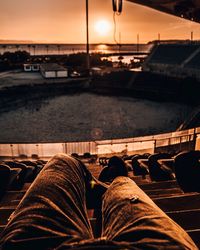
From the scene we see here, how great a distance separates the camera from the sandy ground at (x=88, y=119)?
1862cm

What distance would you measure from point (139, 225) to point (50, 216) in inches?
16.8

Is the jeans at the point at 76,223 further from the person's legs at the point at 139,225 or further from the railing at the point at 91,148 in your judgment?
the railing at the point at 91,148

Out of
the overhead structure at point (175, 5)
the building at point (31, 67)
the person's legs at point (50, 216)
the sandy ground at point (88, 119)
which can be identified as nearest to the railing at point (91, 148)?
the sandy ground at point (88, 119)

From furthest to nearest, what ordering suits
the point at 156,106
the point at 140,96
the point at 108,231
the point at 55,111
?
the point at 140,96 < the point at 156,106 < the point at 55,111 < the point at 108,231

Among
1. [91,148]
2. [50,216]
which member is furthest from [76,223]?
[91,148]

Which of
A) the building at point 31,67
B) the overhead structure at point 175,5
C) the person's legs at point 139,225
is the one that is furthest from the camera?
the building at point 31,67

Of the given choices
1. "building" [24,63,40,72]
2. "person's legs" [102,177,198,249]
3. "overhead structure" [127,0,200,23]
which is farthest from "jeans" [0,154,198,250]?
"building" [24,63,40,72]

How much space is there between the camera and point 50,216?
1.21 m

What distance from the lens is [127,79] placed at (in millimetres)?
39750

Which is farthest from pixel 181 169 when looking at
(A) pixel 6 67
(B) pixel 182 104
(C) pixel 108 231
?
(A) pixel 6 67

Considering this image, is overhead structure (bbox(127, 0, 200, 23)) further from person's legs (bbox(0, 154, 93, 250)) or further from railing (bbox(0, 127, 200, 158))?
railing (bbox(0, 127, 200, 158))

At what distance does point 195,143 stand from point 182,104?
18.8 meters

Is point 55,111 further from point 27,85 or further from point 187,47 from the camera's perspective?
point 187,47

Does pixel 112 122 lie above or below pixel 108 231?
below
